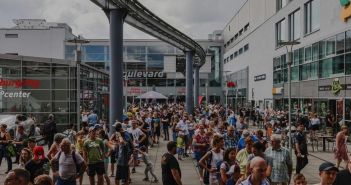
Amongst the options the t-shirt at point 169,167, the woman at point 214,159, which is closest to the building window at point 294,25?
the woman at point 214,159

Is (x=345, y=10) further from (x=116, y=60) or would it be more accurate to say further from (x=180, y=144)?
(x=180, y=144)

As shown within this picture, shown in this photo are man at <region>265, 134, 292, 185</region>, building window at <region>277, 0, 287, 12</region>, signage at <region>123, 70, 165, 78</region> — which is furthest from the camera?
signage at <region>123, 70, 165, 78</region>

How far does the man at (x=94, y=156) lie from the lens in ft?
38.6

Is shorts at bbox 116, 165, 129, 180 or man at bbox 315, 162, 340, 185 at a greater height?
man at bbox 315, 162, 340, 185

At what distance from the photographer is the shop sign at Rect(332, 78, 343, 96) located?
29127mm

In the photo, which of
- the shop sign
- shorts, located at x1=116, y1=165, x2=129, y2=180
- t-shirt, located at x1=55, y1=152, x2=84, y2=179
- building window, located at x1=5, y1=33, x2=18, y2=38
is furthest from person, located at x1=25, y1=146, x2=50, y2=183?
building window, located at x1=5, y1=33, x2=18, y2=38

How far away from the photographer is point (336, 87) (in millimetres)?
29656

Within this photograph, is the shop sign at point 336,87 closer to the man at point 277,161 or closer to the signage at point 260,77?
the man at point 277,161

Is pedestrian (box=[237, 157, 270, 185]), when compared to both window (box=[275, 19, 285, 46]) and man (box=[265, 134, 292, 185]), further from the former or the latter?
window (box=[275, 19, 285, 46])

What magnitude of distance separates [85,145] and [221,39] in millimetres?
87342

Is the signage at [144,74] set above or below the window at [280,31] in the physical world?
below

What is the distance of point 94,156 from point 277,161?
4515 millimetres

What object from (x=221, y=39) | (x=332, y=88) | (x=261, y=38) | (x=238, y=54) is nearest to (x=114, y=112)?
(x=332, y=88)

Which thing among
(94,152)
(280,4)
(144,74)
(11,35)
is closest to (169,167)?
(94,152)
